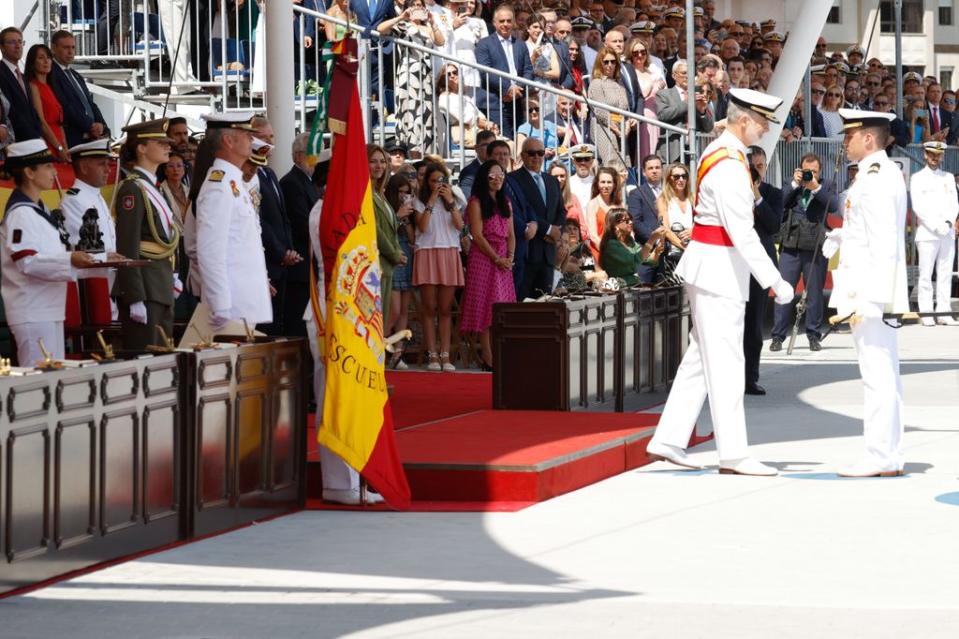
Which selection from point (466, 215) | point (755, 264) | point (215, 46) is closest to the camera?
point (755, 264)

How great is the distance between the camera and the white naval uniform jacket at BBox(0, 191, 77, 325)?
9188 mm

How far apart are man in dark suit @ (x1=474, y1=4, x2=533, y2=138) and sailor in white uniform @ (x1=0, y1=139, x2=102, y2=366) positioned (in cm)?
861

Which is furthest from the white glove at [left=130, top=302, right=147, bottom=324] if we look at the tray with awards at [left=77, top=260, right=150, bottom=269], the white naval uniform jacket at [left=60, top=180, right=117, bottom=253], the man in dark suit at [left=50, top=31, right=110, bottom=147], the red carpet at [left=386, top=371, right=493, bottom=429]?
the man in dark suit at [left=50, top=31, right=110, bottom=147]

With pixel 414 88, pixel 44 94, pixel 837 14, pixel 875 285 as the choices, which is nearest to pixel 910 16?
pixel 837 14

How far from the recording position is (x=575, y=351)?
12.6 m

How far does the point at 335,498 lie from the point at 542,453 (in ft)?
4.03

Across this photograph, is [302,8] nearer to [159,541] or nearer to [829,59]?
[159,541]

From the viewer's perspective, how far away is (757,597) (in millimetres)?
7113

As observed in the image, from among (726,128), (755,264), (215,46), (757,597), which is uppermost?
(215,46)

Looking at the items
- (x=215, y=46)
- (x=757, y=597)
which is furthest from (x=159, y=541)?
(x=215, y=46)

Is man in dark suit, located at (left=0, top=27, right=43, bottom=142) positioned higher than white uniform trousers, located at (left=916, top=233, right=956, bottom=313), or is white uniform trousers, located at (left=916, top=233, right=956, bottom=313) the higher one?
man in dark suit, located at (left=0, top=27, right=43, bottom=142)

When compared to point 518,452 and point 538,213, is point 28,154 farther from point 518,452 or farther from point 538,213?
point 538,213

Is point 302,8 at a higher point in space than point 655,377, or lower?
higher

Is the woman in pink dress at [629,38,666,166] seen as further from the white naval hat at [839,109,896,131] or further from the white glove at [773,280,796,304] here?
the white glove at [773,280,796,304]
